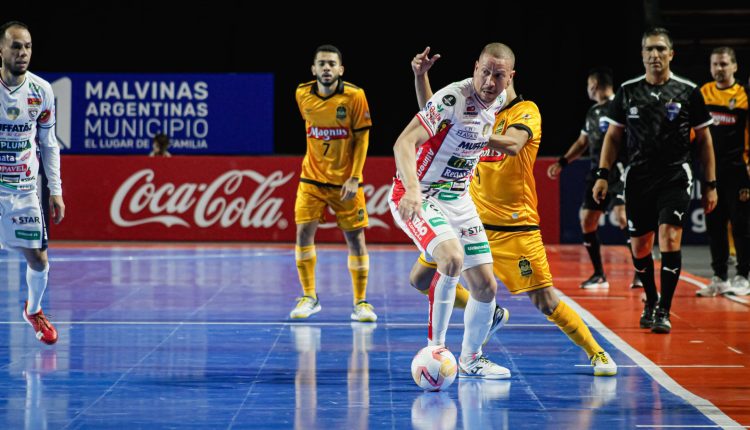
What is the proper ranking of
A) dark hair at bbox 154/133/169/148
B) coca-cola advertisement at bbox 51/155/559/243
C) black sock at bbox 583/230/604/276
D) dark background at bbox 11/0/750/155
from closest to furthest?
1. black sock at bbox 583/230/604/276
2. coca-cola advertisement at bbox 51/155/559/243
3. dark hair at bbox 154/133/169/148
4. dark background at bbox 11/0/750/155

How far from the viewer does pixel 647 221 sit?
861 centimetres

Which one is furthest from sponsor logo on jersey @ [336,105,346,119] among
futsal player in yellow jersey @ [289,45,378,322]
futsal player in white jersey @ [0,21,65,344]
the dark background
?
the dark background

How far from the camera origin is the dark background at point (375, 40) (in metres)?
20.1

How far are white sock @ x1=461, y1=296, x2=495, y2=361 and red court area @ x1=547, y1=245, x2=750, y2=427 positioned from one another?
1200 mm

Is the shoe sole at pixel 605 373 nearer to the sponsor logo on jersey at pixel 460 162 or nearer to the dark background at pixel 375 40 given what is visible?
the sponsor logo on jersey at pixel 460 162

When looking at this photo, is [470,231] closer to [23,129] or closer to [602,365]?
[602,365]

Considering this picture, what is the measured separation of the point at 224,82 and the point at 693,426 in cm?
1366

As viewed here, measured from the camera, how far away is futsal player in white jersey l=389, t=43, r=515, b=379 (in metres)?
6.05

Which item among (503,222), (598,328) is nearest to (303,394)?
(503,222)

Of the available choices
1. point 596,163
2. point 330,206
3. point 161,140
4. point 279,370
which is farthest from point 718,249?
point 161,140

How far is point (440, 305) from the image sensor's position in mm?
6289

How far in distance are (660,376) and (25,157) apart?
14.8ft

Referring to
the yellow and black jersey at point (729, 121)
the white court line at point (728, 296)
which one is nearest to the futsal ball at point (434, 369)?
the white court line at point (728, 296)

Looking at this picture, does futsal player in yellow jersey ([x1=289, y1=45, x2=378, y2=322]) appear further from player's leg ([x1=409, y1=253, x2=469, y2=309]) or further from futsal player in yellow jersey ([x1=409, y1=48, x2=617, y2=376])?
futsal player in yellow jersey ([x1=409, y1=48, x2=617, y2=376])
